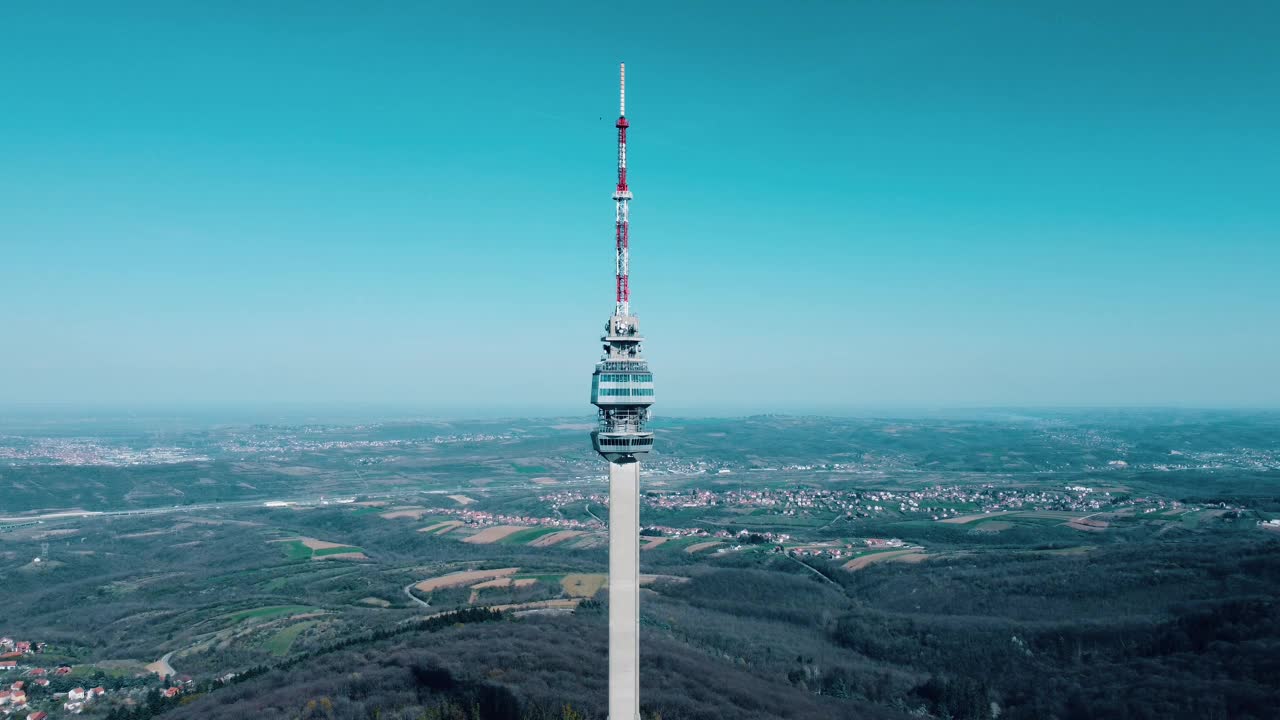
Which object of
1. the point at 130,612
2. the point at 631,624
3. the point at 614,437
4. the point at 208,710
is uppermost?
the point at 614,437

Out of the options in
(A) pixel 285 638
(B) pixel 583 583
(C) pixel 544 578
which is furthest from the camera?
(C) pixel 544 578

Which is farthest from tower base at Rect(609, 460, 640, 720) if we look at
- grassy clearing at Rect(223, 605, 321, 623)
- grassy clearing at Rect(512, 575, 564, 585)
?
grassy clearing at Rect(223, 605, 321, 623)

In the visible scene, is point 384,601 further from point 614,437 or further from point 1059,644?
point 1059,644

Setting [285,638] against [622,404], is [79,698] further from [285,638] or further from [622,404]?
[622,404]

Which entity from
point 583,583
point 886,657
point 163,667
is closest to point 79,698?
point 163,667

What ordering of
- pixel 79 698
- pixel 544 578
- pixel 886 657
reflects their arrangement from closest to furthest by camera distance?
pixel 79 698, pixel 886 657, pixel 544 578

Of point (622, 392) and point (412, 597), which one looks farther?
point (412, 597)

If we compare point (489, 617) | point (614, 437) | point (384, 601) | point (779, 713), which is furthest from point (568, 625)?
point (384, 601)
